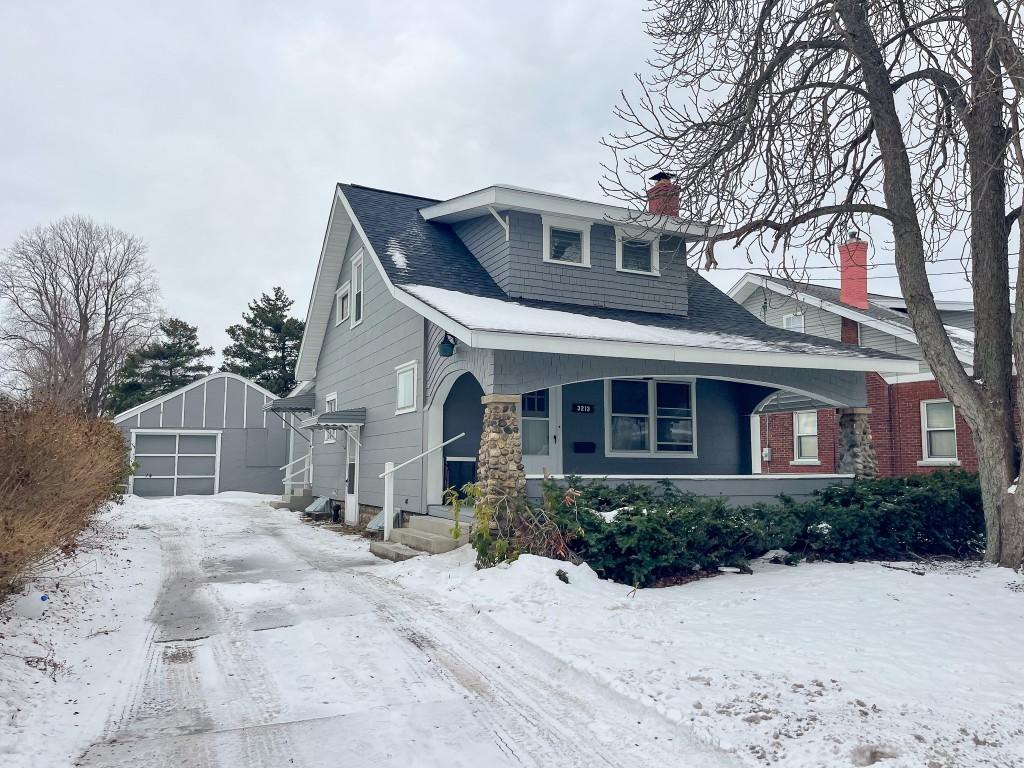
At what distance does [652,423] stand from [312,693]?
9797 mm

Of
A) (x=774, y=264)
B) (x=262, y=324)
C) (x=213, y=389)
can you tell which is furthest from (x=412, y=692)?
(x=262, y=324)

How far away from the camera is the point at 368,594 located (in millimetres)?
7520

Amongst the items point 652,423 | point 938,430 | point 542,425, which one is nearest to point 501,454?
point 542,425

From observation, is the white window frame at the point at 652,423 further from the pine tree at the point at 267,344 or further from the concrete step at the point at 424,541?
the pine tree at the point at 267,344

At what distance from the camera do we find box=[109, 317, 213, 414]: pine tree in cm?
3403

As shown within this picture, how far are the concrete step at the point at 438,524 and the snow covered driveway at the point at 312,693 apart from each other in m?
1.86

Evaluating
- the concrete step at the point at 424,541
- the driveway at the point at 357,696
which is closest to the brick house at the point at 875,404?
the concrete step at the point at 424,541

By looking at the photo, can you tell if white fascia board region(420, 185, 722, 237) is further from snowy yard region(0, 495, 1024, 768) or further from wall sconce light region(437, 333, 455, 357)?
snowy yard region(0, 495, 1024, 768)

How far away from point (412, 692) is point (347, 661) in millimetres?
839

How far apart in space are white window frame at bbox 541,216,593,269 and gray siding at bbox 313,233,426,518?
101 inches

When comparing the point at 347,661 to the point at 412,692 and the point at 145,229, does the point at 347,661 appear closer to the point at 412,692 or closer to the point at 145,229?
the point at 412,692

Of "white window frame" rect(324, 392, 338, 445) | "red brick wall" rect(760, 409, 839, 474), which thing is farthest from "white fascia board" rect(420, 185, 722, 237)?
"red brick wall" rect(760, 409, 839, 474)

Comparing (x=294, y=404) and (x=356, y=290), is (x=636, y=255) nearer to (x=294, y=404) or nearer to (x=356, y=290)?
(x=356, y=290)

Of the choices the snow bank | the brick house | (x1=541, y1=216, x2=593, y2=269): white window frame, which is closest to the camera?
the snow bank
